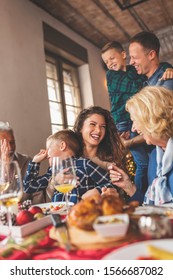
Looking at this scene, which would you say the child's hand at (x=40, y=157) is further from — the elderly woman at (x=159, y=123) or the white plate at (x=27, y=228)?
the white plate at (x=27, y=228)

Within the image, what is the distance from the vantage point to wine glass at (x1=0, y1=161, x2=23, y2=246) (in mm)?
569

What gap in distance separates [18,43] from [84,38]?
0.76 m

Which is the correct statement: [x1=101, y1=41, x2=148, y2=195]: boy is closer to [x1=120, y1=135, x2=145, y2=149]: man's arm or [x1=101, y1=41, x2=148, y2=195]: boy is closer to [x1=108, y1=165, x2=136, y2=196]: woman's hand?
[x1=120, y1=135, x2=145, y2=149]: man's arm

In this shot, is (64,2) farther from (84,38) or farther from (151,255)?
(151,255)

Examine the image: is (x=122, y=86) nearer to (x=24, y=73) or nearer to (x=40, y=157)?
(x=40, y=157)

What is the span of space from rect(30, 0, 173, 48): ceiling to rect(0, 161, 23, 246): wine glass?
1.79m

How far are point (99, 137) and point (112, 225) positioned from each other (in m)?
0.96

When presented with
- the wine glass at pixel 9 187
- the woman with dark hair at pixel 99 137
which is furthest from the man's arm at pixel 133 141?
the wine glass at pixel 9 187

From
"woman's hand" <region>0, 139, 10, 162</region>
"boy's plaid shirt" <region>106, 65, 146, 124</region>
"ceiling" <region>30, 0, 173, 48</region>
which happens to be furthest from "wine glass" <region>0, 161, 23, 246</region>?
"ceiling" <region>30, 0, 173, 48</region>

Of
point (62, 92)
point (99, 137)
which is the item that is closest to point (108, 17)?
point (62, 92)

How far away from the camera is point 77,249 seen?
A: 1.38ft

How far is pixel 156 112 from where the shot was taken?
0.85 metres

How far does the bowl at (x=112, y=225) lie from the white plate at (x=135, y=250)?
→ 25 millimetres
